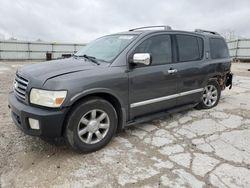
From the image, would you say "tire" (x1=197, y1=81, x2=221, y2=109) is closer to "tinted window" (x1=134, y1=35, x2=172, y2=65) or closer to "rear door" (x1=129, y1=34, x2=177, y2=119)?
"rear door" (x1=129, y1=34, x2=177, y2=119)

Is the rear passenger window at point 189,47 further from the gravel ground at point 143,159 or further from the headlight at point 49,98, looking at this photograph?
the headlight at point 49,98

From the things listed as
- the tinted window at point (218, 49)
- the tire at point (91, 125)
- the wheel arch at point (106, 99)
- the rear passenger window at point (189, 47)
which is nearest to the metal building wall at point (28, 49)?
the tinted window at point (218, 49)

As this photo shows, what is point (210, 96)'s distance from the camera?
5.46 meters

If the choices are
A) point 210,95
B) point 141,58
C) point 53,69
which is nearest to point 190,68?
point 210,95

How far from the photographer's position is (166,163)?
3.04 m

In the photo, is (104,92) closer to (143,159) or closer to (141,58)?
(141,58)

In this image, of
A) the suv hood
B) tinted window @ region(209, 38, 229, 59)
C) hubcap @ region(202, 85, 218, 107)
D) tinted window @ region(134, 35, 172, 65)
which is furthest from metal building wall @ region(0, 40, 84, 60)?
the suv hood

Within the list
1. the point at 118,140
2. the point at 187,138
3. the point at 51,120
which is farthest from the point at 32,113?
the point at 187,138

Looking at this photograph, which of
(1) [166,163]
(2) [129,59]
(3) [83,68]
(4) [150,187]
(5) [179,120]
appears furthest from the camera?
(5) [179,120]

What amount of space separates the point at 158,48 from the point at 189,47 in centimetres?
96

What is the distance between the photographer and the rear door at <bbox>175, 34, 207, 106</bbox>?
171 inches

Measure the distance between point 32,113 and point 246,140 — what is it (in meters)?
3.37

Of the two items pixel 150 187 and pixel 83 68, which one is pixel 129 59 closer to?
pixel 83 68

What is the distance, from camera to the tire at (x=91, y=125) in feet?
9.93
